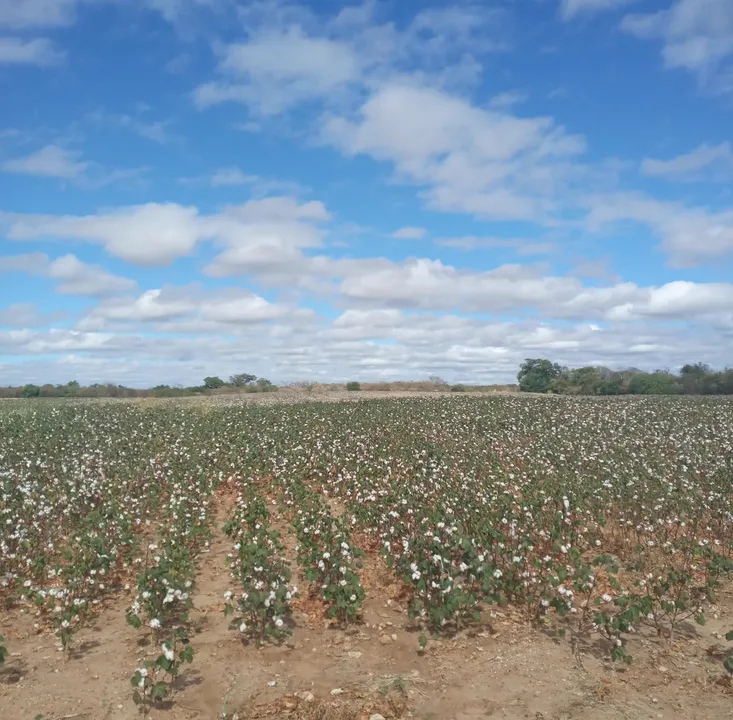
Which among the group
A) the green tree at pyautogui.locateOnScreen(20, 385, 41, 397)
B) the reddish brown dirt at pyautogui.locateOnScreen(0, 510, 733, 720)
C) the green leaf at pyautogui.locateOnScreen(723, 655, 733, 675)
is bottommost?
the reddish brown dirt at pyautogui.locateOnScreen(0, 510, 733, 720)

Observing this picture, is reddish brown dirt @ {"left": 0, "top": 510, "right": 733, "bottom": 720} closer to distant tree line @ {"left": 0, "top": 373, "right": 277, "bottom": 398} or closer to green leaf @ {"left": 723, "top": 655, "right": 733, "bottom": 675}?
green leaf @ {"left": 723, "top": 655, "right": 733, "bottom": 675}

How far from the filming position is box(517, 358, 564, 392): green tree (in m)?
78.1

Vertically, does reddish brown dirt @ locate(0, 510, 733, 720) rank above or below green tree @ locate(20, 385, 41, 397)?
below

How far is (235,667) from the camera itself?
651 cm

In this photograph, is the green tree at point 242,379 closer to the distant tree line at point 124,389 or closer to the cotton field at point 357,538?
the distant tree line at point 124,389

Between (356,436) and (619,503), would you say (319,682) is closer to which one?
(619,503)

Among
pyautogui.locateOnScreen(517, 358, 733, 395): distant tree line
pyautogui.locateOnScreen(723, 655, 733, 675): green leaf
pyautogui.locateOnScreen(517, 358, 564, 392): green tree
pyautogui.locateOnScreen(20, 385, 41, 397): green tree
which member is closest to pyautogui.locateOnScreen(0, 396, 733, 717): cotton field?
pyautogui.locateOnScreen(723, 655, 733, 675): green leaf

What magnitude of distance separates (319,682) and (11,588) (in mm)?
5507

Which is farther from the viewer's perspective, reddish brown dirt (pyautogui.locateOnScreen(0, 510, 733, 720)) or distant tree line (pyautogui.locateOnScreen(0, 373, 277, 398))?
distant tree line (pyautogui.locateOnScreen(0, 373, 277, 398))

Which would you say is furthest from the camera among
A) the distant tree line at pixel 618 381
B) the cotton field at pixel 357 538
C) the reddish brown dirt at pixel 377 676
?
the distant tree line at pixel 618 381

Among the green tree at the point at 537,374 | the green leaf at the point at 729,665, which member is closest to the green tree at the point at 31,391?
the green tree at the point at 537,374

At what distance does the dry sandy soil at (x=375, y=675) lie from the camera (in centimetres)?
568

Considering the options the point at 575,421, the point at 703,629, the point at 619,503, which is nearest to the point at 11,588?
the point at 703,629

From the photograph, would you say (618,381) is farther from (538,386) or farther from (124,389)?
(124,389)
